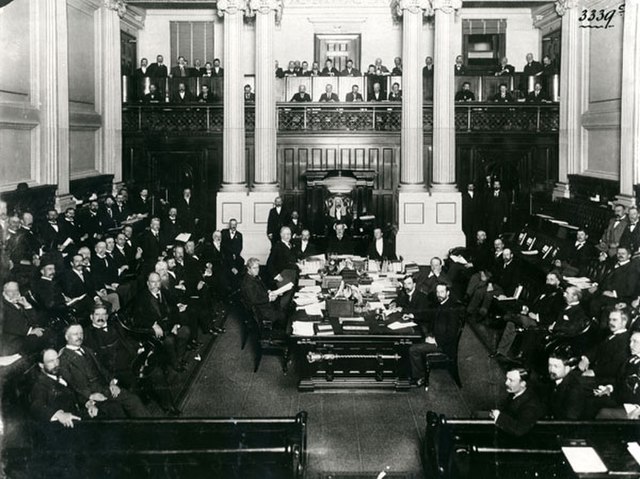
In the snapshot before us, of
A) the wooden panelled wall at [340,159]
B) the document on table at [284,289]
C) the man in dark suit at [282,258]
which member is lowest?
Result: the document on table at [284,289]

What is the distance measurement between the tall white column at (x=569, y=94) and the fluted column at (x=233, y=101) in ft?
25.1

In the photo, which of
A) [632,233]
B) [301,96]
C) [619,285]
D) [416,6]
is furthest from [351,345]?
[301,96]

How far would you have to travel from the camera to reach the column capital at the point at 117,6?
55.6ft

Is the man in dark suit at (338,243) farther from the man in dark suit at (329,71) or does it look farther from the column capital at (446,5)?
the man in dark suit at (329,71)

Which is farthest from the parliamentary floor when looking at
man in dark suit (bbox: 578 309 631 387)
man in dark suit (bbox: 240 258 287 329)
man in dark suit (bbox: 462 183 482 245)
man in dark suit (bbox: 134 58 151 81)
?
man in dark suit (bbox: 134 58 151 81)

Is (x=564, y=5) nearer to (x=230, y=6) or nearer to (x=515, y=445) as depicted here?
(x=230, y=6)

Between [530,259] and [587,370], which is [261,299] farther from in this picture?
[530,259]

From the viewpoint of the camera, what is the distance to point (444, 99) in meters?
16.1

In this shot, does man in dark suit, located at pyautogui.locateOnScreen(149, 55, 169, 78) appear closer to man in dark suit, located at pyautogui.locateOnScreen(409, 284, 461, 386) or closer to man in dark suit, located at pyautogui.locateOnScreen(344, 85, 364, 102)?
man in dark suit, located at pyautogui.locateOnScreen(344, 85, 364, 102)

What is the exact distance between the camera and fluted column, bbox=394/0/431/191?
52.4 ft

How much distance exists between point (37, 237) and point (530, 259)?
27.8ft

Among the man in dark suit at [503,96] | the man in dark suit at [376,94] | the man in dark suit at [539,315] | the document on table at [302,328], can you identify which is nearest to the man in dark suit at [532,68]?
the man in dark suit at [503,96]

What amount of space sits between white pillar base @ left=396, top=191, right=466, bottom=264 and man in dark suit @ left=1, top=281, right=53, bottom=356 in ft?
32.2

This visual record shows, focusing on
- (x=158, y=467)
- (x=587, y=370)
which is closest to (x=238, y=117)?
(x=587, y=370)
